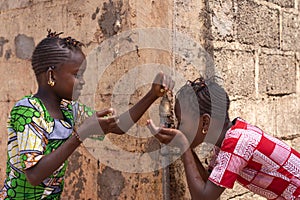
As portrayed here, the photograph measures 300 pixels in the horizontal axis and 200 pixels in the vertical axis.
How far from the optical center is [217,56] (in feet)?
10.1

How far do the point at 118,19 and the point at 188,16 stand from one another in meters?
0.42

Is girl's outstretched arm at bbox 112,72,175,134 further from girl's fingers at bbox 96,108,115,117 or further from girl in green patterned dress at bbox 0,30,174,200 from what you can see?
girl's fingers at bbox 96,108,115,117

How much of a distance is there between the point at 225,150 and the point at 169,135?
25 cm

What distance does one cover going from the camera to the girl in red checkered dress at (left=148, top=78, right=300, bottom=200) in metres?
2.27

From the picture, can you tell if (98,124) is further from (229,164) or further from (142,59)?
(142,59)

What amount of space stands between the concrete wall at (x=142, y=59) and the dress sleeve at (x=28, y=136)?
2.22ft

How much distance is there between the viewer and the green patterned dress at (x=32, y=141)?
218 cm

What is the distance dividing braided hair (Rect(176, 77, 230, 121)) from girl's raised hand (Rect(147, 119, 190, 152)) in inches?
5.3

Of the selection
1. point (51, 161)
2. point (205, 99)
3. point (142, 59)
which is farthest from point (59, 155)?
point (142, 59)

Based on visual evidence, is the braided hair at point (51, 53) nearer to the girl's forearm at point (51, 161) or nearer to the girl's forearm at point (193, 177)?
the girl's forearm at point (51, 161)

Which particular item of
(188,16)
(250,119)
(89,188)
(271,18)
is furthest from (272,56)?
(89,188)

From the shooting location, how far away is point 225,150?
227 cm

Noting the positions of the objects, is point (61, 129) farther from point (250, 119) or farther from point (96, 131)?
point (250, 119)

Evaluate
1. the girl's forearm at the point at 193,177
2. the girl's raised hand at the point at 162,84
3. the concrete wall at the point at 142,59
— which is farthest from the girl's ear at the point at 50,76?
the girl's forearm at the point at 193,177
